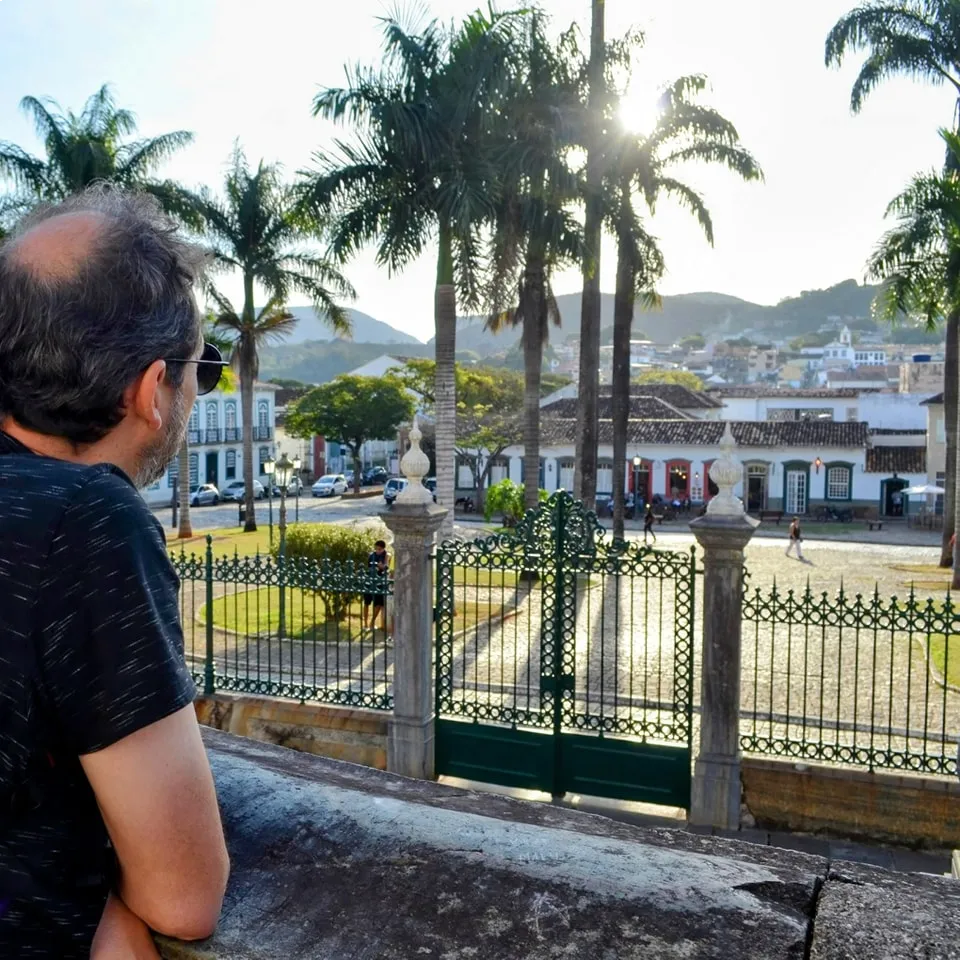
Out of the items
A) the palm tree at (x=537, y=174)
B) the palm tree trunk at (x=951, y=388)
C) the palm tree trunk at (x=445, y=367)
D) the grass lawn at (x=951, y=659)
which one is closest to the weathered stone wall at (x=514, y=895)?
the grass lawn at (x=951, y=659)

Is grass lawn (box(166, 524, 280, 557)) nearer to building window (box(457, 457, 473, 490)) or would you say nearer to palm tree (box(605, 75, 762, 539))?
palm tree (box(605, 75, 762, 539))

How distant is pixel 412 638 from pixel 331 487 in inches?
1468

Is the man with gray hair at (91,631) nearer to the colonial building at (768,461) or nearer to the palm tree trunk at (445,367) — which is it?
the palm tree trunk at (445,367)

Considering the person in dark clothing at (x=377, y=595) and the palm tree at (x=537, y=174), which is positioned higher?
the palm tree at (x=537, y=174)

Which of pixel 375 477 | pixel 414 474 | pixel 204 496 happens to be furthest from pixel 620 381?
pixel 375 477

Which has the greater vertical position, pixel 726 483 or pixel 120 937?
pixel 726 483

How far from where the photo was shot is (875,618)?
7.07m

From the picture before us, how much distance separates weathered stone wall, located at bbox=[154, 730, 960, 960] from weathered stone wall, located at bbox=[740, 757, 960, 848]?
262 inches

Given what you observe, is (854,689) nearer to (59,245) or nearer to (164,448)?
(164,448)

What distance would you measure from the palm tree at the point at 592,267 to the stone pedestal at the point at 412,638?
35.4 feet

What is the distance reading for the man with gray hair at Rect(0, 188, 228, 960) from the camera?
3.26 feet

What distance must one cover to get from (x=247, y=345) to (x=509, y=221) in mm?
11738

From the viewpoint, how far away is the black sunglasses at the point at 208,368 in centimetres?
134

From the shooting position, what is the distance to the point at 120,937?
109 centimetres
